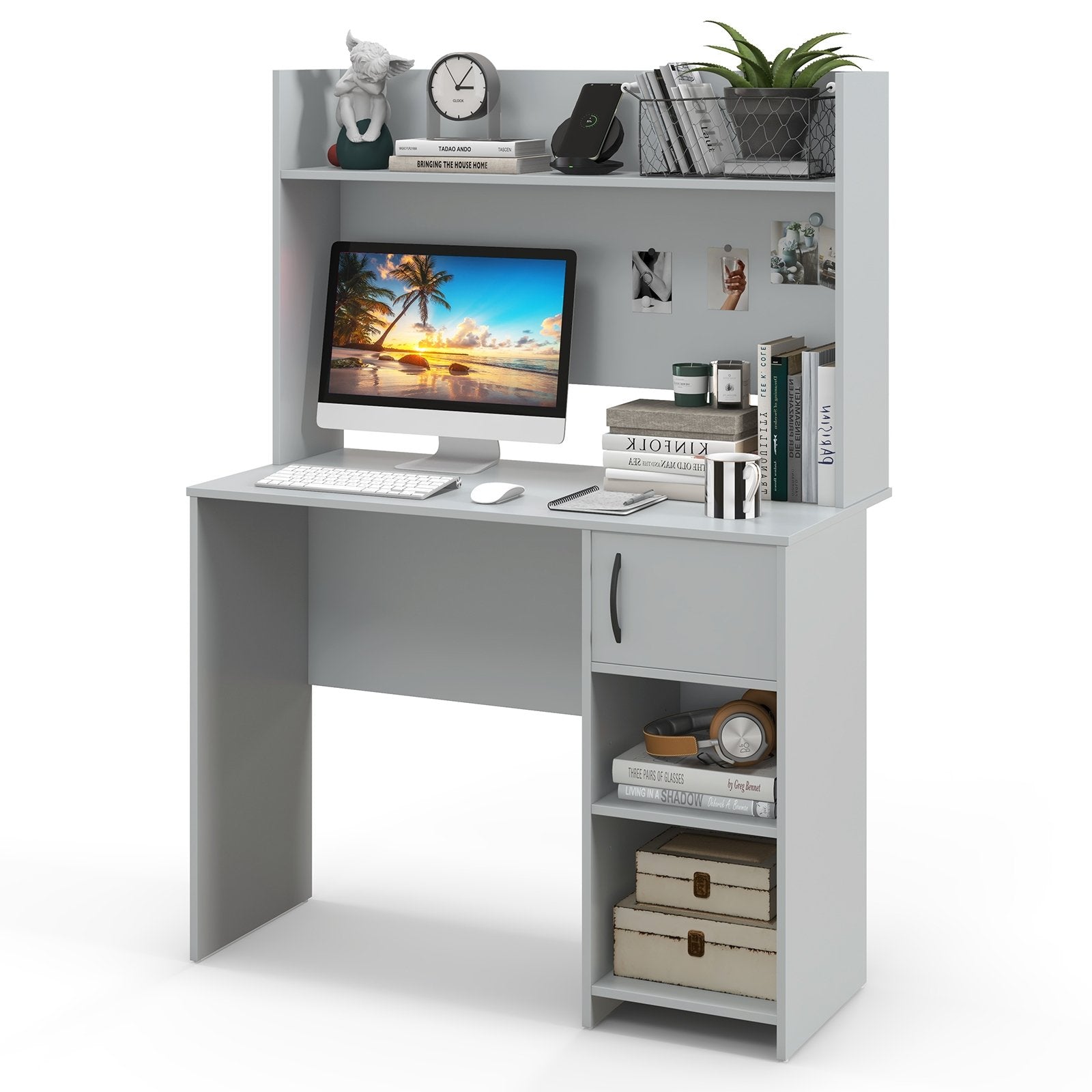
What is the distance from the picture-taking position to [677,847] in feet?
13.3

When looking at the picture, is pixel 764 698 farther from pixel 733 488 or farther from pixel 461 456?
pixel 461 456

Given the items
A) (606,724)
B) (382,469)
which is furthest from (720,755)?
(382,469)

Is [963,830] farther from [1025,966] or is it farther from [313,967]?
[313,967]

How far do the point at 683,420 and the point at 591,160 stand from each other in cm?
56

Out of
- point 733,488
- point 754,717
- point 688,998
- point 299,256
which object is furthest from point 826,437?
point 299,256

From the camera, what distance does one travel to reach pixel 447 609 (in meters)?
4.54

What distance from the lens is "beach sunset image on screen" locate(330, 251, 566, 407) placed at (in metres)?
4.32

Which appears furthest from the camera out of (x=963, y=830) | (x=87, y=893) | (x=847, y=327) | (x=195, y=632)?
(x=963, y=830)

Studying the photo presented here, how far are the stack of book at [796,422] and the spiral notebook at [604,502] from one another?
23cm

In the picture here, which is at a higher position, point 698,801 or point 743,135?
point 743,135

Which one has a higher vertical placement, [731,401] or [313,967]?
[731,401]

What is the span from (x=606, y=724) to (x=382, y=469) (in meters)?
0.81

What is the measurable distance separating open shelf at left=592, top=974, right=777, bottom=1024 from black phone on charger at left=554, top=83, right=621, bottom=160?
1.64m

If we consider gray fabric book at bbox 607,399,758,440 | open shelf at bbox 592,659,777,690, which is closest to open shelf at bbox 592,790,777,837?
open shelf at bbox 592,659,777,690
